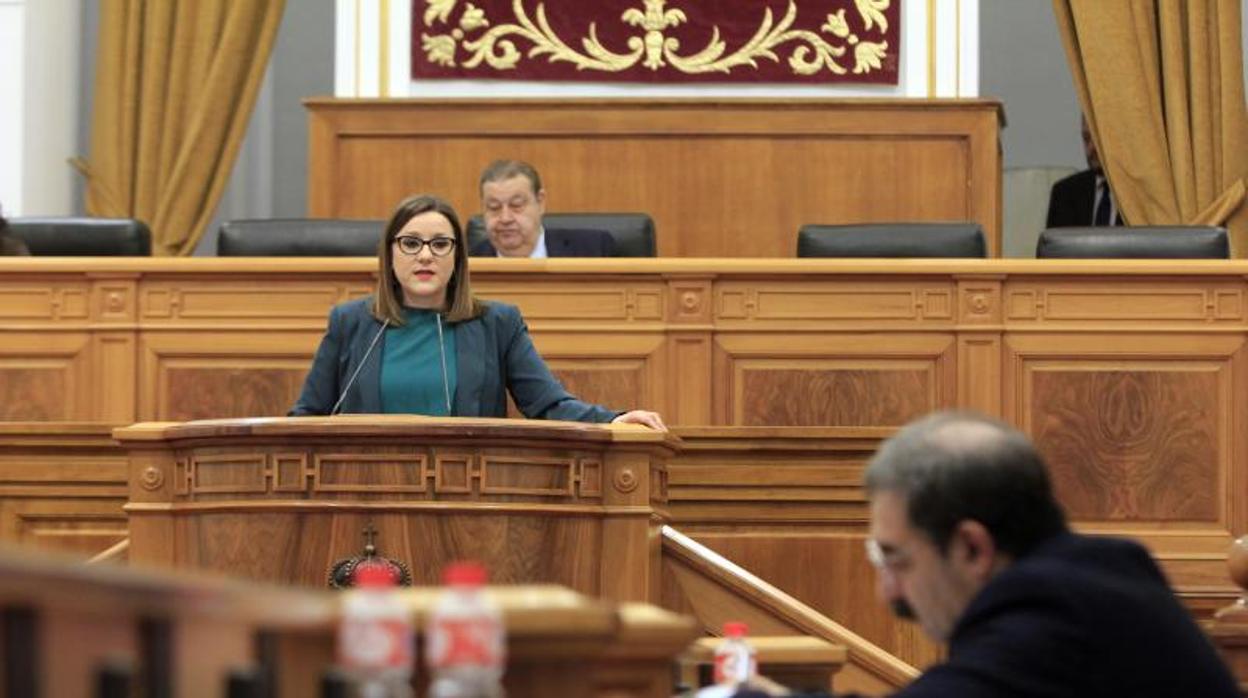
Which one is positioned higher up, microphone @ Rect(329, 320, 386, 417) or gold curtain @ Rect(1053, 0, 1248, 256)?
gold curtain @ Rect(1053, 0, 1248, 256)

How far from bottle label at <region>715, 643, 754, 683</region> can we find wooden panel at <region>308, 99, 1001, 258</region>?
5636 millimetres

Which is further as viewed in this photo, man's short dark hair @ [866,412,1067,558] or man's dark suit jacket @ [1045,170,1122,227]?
man's dark suit jacket @ [1045,170,1122,227]

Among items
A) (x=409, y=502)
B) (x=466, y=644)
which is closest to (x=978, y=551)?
(x=466, y=644)

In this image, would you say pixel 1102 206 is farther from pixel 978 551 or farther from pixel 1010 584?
pixel 1010 584

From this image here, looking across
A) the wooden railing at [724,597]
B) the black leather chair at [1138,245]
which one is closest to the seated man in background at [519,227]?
the black leather chair at [1138,245]

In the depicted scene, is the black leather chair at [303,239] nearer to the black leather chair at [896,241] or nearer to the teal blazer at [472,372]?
the black leather chair at [896,241]

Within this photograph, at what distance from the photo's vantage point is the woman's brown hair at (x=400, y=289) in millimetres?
5180

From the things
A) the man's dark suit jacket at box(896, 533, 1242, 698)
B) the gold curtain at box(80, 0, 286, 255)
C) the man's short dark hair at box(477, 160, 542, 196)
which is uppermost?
the gold curtain at box(80, 0, 286, 255)

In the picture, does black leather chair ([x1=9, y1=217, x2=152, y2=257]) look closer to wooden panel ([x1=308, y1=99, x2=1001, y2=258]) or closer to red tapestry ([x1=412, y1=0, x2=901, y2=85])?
wooden panel ([x1=308, y1=99, x2=1001, y2=258])

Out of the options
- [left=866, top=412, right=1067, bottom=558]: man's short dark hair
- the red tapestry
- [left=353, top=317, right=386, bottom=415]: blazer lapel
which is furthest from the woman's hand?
the red tapestry

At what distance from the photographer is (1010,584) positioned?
2.37m

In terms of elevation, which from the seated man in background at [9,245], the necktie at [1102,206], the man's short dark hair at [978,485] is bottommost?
the man's short dark hair at [978,485]

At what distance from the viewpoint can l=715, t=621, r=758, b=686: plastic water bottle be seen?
2.84 metres

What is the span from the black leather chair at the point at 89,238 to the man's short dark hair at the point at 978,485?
16.1ft
